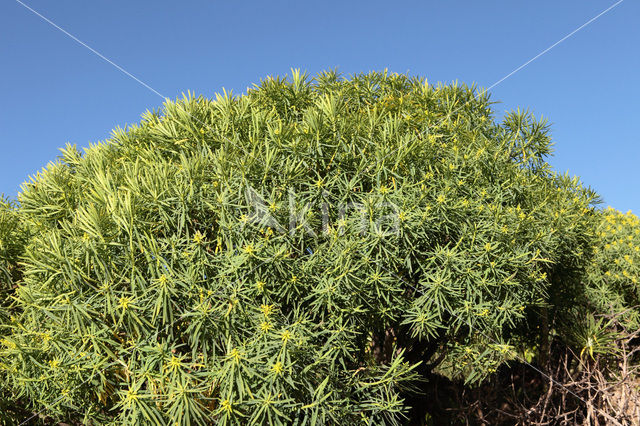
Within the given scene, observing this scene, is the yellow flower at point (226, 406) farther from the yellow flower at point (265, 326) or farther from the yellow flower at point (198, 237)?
the yellow flower at point (198, 237)

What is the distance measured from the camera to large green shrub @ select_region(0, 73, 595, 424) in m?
4.50

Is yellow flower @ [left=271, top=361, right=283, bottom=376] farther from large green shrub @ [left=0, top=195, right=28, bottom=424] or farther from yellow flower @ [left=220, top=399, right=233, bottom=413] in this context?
large green shrub @ [left=0, top=195, right=28, bottom=424]

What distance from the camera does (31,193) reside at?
6.36 metres

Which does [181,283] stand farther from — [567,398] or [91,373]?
[567,398]

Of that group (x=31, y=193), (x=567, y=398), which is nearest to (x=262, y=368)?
(x=31, y=193)

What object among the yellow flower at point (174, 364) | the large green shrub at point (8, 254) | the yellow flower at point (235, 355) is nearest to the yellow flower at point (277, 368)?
the yellow flower at point (235, 355)

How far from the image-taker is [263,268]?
474 cm

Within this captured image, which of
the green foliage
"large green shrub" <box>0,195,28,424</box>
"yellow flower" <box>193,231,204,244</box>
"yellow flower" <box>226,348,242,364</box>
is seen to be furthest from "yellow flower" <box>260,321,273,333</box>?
the green foliage

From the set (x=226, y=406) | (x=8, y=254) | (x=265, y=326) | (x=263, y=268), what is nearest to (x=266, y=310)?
(x=265, y=326)

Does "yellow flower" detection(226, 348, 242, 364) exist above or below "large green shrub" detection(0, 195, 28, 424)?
below

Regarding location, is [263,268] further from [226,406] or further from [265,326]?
[226,406]

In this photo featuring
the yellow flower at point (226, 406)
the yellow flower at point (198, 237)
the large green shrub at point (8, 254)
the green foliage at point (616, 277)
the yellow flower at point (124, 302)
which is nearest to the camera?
the yellow flower at point (226, 406)

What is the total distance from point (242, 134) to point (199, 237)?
171 cm

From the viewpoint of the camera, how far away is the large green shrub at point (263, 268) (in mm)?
4500
